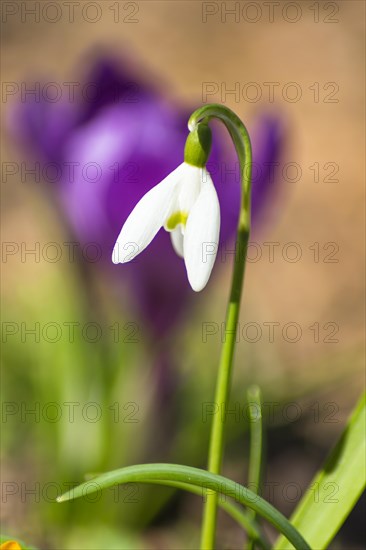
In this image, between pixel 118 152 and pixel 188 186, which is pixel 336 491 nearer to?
pixel 188 186

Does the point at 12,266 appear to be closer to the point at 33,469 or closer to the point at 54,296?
the point at 54,296

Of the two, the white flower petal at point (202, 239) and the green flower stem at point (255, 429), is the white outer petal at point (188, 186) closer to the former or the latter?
the white flower petal at point (202, 239)

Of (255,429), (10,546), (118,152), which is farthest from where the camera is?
(118,152)

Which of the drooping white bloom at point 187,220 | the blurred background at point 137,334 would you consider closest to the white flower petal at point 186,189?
the drooping white bloom at point 187,220

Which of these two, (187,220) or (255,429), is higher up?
(187,220)

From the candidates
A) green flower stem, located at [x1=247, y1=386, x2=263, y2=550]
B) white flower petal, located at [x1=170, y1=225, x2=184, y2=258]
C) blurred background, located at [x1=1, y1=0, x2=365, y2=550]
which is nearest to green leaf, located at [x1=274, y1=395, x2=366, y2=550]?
green flower stem, located at [x1=247, y1=386, x2=263, y2=550]

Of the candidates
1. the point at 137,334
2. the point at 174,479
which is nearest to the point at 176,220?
the point at 174,479

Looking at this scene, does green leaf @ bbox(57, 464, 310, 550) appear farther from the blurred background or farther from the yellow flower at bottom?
the blurred background
